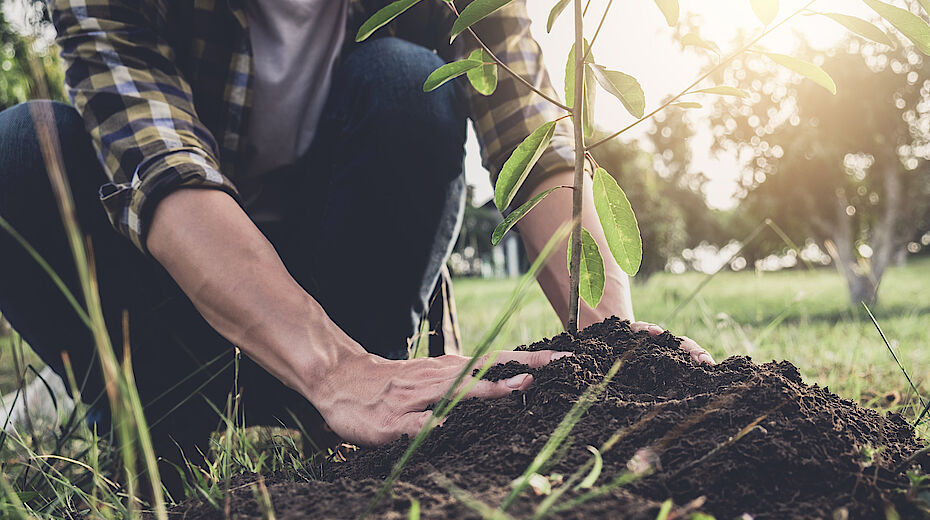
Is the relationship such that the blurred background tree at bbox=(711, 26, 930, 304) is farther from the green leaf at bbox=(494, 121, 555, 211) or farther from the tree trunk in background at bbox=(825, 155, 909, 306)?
the green leaf at bbox=(494, 121, 555, 211)

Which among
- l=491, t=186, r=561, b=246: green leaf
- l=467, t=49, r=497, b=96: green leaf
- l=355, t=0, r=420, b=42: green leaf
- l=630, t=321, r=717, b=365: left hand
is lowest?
l=630, t=321, r=717, b=365: left hand

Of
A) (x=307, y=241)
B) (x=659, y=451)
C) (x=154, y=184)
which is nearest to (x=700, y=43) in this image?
(x=659, y=451)

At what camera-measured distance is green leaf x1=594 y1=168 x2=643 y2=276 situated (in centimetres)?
92

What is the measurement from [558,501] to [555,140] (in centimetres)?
94

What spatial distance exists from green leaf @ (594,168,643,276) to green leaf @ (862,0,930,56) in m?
0.41

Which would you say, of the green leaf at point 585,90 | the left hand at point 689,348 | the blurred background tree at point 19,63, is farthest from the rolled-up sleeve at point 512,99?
the blurred background tree at point 19,63

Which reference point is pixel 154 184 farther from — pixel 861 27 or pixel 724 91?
pixel 861 27

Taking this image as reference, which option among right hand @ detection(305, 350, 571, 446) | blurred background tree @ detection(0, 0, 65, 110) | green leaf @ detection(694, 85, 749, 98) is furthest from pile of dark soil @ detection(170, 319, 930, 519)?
blurred background tree @ detection(0, 0, 65, 110)

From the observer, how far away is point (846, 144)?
28.0 feet

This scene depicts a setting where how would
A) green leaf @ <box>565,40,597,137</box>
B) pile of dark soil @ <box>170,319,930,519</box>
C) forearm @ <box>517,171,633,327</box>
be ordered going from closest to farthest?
pile of dark soil @ <box>170,319,930,519</box>
green leaf @ <box>565,40,597,137</box>
forearm @ <box>517,171,633,327</box>

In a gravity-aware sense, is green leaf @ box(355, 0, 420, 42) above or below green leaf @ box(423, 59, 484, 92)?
above

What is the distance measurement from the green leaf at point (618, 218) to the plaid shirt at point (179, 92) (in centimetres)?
51

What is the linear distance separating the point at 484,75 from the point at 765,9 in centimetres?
44

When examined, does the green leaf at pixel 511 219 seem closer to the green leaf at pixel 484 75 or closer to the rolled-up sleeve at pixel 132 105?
the green leaf at pixel 484 75
